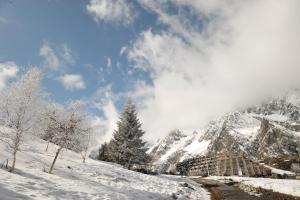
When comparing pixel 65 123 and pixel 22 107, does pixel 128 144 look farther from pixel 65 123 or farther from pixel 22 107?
pixel 22 107

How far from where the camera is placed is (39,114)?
2336cm

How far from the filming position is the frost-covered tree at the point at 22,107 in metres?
22.2

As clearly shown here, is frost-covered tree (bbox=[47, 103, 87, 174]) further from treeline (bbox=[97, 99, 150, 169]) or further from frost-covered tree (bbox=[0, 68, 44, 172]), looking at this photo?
treeline (bbox=[97, 99, 150, 169])

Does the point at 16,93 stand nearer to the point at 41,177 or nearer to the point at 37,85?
the point at 37,85

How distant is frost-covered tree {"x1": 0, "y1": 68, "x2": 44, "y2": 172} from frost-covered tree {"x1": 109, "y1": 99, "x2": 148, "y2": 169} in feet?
88.3

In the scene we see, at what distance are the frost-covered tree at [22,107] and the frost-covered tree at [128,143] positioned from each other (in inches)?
1060

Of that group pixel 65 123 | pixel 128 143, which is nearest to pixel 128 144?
pixel 128 143

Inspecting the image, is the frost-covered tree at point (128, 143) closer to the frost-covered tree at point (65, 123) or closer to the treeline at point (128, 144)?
the treeline at point (128, 144)

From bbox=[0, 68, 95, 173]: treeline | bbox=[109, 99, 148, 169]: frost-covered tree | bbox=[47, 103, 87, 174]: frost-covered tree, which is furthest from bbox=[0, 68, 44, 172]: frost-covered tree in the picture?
bbox=[109, 99, 148, 169]: frost-covered tree

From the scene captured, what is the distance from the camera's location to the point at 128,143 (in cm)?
4966

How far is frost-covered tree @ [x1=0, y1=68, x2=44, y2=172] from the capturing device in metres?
22.2

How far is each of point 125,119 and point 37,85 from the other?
94.8 feet

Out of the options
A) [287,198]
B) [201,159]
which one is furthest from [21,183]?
[201,159]

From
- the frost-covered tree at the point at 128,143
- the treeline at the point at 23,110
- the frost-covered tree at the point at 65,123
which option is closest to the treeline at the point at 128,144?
the frost-covered tree at the point at 128,143
